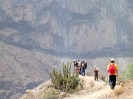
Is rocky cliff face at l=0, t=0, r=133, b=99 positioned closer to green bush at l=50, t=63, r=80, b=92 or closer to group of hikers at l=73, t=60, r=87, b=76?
group of hikers at l=73, t=60, r=87, b=76

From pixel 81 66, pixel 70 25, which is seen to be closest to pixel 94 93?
pixel 81 66

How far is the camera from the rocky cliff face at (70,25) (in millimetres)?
99625

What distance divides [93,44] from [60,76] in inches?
3368

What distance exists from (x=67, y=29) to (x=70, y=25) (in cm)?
191

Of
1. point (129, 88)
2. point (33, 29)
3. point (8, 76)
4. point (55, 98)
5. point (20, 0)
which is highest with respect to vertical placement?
point (20, 0)

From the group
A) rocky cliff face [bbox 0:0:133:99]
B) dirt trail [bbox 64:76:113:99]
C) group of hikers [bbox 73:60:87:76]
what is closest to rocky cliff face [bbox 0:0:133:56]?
rocky cliff face [bbox 0:0:133:99]

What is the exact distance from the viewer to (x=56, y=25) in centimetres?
10688

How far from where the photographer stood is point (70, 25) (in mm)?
107625

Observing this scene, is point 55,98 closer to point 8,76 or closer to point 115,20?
point 8,76

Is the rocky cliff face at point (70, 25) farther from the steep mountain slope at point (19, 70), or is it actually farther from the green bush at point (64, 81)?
the green bush at point (64, 81)

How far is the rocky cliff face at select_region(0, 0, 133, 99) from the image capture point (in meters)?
93.8

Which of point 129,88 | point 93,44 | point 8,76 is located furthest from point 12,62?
point 129,88

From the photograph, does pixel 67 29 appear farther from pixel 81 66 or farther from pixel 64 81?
pixel 64 81

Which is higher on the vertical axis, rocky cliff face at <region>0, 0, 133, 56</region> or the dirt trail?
rocky cliff face at <region>0, 0, 133, 56</region>
